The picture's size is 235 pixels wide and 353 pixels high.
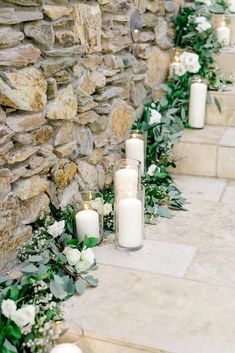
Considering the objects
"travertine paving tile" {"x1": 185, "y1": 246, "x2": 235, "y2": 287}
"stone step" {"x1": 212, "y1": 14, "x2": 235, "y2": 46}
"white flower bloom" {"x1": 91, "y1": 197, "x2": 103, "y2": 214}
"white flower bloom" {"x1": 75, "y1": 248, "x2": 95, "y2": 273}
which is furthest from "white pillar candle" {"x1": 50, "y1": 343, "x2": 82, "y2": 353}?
"stone step" {"x1": 212, "y1": 14, "x2": 235, "y2": 46}

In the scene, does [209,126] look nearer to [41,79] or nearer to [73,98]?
[73,98]

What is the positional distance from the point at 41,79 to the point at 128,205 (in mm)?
515

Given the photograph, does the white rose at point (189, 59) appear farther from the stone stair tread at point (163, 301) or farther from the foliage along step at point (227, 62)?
the stone stair tread at point (163, 301)

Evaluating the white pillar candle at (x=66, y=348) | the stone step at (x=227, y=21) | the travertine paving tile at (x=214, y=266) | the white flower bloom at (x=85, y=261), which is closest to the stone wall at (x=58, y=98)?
the white flower bloom at (x=85, y=261)

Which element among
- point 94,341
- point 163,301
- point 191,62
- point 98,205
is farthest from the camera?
point 191,62

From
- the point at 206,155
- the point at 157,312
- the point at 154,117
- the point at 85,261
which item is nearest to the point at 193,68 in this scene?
the point at 154,117

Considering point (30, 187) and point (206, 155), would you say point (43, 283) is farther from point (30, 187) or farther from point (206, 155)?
point (206, 155)

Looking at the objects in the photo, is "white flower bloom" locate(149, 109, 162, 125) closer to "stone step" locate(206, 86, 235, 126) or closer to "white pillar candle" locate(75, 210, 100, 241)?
"stone step" locate(206, 86, 235, 126)

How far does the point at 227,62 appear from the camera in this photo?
3096 millimetres

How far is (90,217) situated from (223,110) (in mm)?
1270

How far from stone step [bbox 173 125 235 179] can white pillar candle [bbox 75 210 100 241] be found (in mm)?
879

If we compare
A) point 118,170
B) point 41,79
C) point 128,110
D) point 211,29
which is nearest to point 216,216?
point 118,170

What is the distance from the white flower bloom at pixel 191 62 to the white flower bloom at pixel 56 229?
138cm

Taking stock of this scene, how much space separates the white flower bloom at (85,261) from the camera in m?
1.76
